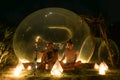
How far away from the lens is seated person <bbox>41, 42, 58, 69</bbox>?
12258 mm

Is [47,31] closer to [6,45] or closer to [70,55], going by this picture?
[70,55]

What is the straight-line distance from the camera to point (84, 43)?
13617mm

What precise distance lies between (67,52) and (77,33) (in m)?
0.96

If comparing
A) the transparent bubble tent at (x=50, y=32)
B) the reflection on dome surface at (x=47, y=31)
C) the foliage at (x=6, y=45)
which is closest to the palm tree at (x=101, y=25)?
the transparent bubble tent at (x=50, y=32)

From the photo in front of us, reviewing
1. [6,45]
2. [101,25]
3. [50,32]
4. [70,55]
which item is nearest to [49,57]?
[70,55]

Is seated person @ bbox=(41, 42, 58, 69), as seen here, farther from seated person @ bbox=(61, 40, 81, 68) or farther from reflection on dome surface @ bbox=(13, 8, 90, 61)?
reflection on dome surface @ bbox=(13, 8, 90, 61)

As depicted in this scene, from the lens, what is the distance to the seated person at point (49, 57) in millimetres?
12258

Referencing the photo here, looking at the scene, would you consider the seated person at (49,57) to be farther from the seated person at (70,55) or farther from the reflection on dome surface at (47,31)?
the reflection on dome surface at (47,31)

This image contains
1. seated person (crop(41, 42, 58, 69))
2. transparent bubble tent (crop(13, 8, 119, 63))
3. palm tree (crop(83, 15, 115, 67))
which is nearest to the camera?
seated person (crop(41, 42, 58, 69))

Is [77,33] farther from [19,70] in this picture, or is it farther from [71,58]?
[19,70]

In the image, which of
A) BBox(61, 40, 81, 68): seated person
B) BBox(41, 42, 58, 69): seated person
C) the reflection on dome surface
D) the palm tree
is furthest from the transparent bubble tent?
BBox(41, 42, 58, 69): seated person

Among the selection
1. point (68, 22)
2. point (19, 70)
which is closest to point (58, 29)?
point (68, 22)

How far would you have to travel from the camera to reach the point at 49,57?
12.3m

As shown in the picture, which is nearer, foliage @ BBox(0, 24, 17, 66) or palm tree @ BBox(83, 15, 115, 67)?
palm tree @ BBox(83, 15, 115, 67)
